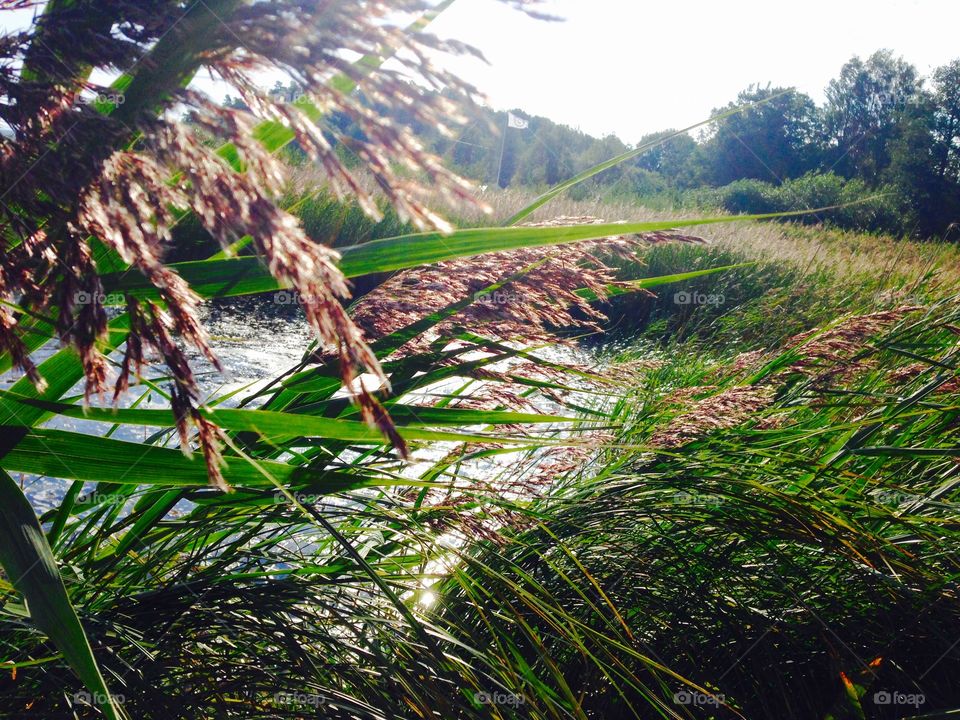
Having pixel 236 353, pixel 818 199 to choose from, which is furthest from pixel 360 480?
pixel 818 199

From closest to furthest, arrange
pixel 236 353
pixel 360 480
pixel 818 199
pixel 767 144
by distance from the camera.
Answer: pixel 360 480 < pixel 236 353 < pixel 818 199 < pixel 767 144

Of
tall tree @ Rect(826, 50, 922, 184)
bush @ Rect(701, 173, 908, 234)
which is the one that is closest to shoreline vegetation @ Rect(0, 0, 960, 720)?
bush @ Rect(701, 173, 908, 234)

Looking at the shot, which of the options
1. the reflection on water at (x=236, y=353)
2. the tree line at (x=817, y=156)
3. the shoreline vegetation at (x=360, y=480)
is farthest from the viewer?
the tree line at (x=817, y=156)

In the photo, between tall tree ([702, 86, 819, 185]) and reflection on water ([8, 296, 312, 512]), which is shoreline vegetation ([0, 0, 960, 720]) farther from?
tall tree ([702, 86, 819, 185])

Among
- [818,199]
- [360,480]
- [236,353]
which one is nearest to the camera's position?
[360,480]

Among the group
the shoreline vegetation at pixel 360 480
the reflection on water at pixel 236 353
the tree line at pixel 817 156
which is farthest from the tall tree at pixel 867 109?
the shoreline vegetation at pixel 360 480

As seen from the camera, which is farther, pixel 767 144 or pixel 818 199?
pixel 767 144

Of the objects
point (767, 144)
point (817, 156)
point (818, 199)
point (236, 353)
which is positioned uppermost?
point (767, 144)

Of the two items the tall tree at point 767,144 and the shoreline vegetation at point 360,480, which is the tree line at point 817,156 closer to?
the tall tree at point 767,144

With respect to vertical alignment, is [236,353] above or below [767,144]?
below

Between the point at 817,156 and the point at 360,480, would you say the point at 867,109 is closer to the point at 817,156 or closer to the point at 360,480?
the point at 817,156

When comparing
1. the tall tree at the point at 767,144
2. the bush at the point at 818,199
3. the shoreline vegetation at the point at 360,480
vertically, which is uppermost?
the tall tree at the point at 767,144

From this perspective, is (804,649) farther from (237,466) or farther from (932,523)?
(237,466)

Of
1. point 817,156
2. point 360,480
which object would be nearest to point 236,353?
point 360,480
